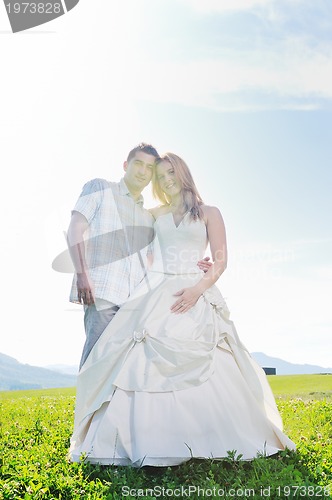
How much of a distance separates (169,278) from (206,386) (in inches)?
52.8

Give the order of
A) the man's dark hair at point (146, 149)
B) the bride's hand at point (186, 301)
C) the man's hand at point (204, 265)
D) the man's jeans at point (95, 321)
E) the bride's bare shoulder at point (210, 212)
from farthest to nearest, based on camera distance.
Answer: the man's dark hair at point (146, 149), the bride's bare shoulder at point (210, 212), the man's jeans at point (95, 321), the man's hand at point (204, 265), the bride's hand at point (186, 301)

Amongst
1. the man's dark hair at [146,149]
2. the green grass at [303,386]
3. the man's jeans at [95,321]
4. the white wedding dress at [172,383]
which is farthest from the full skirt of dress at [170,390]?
the green grass at [303,386]

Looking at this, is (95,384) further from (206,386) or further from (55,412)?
(55,412)

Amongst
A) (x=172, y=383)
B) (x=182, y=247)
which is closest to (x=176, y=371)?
(x=172, y=383)

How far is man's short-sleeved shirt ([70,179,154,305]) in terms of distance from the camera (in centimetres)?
671

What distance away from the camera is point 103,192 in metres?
7.04

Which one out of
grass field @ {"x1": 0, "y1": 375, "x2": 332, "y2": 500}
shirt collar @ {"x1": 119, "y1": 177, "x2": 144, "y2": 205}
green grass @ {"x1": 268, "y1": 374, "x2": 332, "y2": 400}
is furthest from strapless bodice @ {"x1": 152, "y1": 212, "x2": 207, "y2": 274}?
green grass @ {"x1": 268, "y1": 374, "x2": 332, "y2": 400}

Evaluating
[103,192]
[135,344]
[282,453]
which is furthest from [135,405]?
[103,192]

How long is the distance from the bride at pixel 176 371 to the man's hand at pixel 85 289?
1.35 ft

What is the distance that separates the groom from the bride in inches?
9.1

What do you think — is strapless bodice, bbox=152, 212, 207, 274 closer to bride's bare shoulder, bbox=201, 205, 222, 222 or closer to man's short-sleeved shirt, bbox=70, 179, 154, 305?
bride's bare shoulder, bbox=201, 205, 222, 222

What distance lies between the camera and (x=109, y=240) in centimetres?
692

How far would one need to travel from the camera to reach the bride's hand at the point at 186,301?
629 cm

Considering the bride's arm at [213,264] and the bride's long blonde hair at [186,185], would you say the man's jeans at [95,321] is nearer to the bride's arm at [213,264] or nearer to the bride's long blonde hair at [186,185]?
the bride's arm at [213,264]
